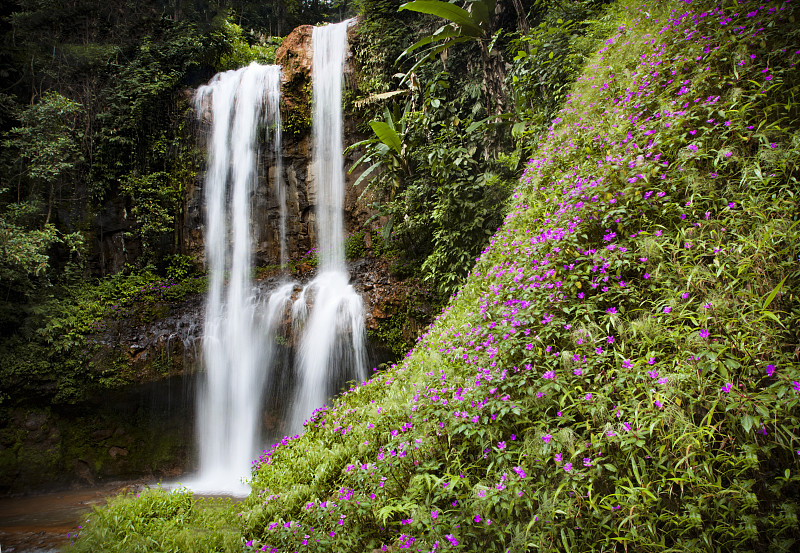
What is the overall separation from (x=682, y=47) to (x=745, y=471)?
3728 mm

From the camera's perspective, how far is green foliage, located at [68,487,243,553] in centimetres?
309

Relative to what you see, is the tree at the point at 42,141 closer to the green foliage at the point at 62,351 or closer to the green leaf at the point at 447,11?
the green foliage at the point at 62,351

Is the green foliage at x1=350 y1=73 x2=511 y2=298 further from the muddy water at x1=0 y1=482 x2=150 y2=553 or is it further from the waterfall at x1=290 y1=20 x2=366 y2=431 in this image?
the muddy water at x1=0 y1=482 x2=150 y2=553

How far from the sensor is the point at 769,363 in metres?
1.89

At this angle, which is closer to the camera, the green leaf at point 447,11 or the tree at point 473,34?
the green leaf at point 447,11

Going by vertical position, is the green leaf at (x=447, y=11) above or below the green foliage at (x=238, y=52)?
below

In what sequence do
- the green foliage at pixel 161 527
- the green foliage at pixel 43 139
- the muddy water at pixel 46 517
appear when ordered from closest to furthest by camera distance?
the green foliage at pixel 161 527 < the muddy water at pixel 46 517 < the green foliage at pixel 43 139

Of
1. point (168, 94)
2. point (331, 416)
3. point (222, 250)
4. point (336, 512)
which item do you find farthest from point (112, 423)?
point (168, 94)

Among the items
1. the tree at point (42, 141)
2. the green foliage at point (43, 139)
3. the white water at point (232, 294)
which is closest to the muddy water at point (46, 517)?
the white water at point (232, 294)

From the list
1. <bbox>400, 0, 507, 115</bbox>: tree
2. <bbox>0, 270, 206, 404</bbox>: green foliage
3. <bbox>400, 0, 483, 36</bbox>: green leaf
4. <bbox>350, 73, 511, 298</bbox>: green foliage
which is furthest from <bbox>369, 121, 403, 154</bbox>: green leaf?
<bbox>0, 270, 206, 404</bbox>: green foliage

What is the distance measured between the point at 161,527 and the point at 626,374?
381 centimetres

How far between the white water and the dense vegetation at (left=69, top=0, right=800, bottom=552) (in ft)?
12.4

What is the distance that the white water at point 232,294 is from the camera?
7512 mm

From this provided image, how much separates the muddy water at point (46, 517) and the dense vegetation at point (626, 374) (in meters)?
1.88
